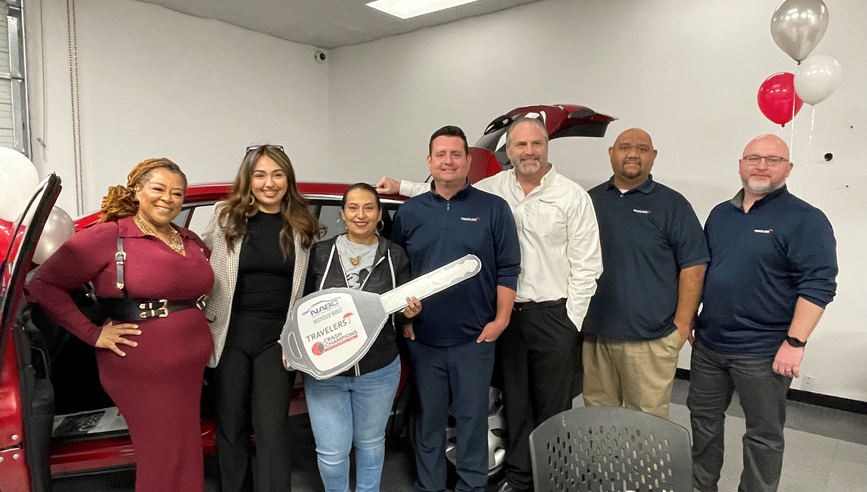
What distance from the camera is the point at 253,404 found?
5.86ft

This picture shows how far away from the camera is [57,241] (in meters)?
1.60

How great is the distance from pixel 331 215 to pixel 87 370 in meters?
1.12

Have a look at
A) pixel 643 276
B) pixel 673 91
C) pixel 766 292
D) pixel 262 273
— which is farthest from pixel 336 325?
pixel 673 91

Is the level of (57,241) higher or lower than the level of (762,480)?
higher

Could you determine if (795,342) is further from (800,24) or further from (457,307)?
(800,24)

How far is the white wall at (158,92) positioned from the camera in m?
4.18

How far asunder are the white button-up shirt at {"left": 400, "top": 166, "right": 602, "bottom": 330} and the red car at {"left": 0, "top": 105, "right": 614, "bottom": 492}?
0.54 metres

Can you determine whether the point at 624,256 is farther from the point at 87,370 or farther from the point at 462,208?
the point at 87,370

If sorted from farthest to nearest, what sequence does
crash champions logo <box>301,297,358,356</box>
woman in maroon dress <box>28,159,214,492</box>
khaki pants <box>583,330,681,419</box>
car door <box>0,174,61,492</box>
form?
1. khaki pants <box>583,330,681,419</box>
2. crash champions logo <box>301,297,358,356</box>
3. woman in maroon dress <box>28,159,214,492</box>
4. car door <box>0,174,61,492</box>

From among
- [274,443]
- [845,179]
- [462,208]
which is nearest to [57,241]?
[274,443]

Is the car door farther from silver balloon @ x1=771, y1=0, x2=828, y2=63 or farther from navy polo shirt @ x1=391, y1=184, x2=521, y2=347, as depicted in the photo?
silver balloon @ x1=771, y1=0, x2=828, y2=63

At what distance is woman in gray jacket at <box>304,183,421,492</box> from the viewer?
1.82m

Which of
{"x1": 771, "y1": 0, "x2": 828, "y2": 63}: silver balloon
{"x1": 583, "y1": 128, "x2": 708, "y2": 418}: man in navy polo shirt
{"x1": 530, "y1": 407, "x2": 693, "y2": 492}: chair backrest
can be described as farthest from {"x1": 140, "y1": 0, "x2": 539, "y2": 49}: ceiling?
{"x1": 530, "y1": 407, "x2": 693, "y2": 492}: chair backrest

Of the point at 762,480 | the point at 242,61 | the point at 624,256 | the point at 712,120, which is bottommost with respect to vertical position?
the point at 762,480
